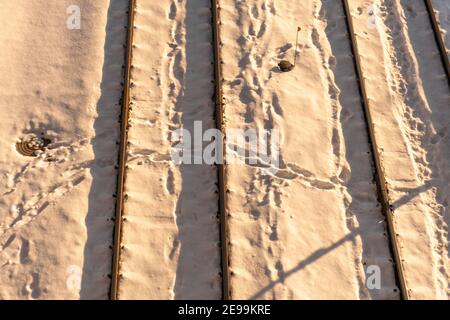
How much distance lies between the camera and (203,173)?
8430 mm

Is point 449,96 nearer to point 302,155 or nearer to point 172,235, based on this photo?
point 302,155

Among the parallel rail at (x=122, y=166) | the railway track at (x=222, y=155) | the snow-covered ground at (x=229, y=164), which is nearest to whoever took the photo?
the parallel rail at (x=122, y=166)

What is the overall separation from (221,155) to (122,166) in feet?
5.12

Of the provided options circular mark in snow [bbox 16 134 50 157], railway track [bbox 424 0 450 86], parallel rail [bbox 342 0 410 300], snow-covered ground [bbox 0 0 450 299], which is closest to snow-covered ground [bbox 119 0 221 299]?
snow-covered ground [bbox 0 0 450 299]

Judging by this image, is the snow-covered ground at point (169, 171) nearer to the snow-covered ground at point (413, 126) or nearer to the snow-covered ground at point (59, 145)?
the snow-covered ground at point (59, 145)

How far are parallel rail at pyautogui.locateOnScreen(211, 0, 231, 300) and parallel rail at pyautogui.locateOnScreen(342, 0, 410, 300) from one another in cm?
241

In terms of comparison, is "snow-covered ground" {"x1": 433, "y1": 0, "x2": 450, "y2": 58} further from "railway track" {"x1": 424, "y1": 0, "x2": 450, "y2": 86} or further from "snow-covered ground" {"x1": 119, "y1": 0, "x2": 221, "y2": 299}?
"snow-covered ground" {"x1": 119, "y1": 0, "x2": 221, "y2": 299}

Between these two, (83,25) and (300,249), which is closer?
(300,249)

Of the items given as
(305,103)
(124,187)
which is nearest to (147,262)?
(124,187)

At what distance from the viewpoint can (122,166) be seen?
8320 mm

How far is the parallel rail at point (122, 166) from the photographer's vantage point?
7.42 m

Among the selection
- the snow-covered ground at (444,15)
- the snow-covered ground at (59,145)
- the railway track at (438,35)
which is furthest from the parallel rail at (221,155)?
the snow-covered ground at (444,15)

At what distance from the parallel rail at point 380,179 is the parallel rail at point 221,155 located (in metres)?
2.41

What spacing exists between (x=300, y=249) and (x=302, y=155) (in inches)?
64.6
